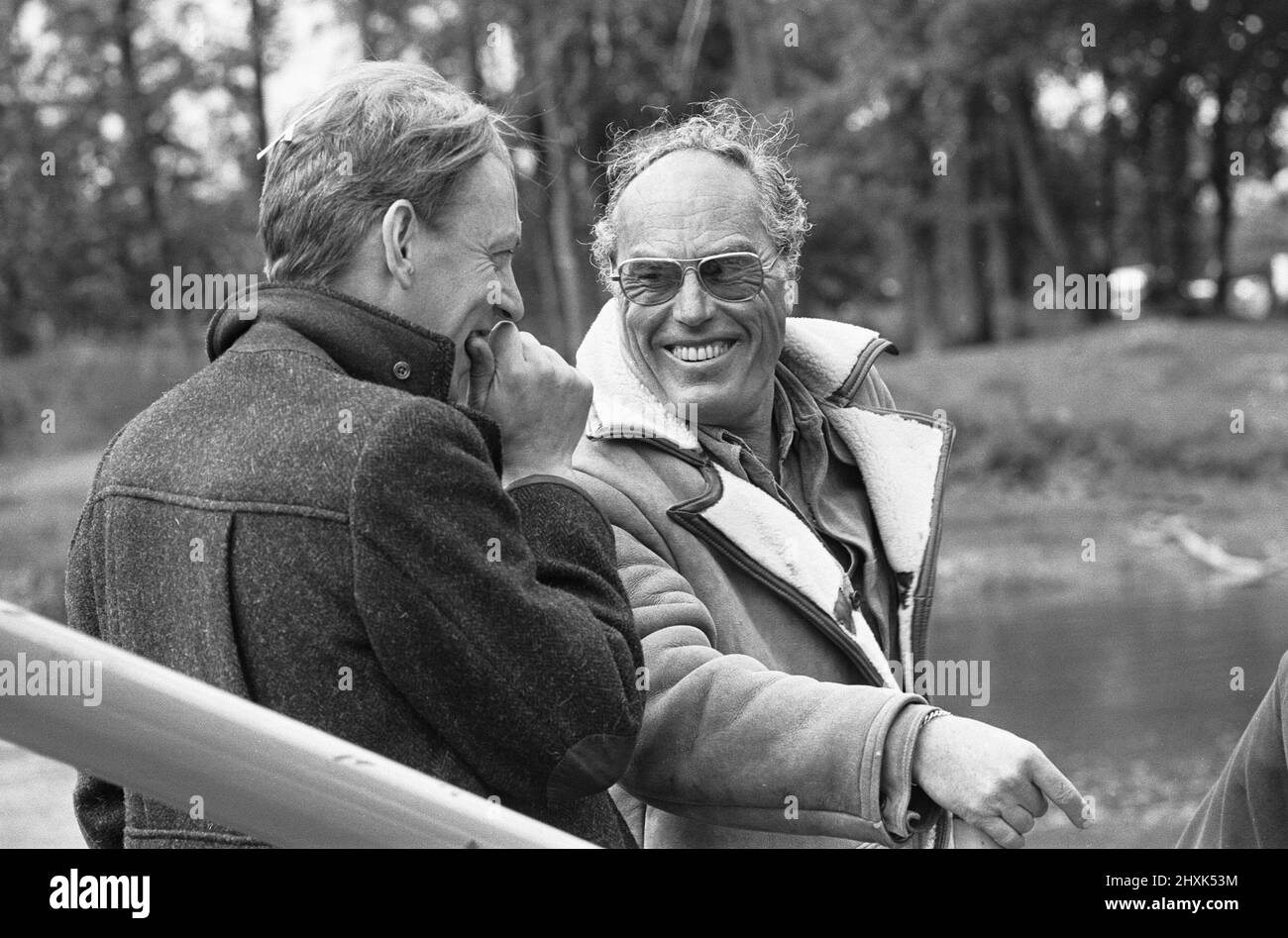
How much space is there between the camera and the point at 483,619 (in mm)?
1918

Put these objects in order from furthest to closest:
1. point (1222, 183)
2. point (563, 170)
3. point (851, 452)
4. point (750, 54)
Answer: point (1222, 183) < point (563, 170) < point (750, 54) < point (851, 452)

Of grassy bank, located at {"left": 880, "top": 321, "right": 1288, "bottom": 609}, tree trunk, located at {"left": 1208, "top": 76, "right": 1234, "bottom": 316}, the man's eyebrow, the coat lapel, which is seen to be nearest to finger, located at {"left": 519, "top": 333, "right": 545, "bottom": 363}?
the man's eyebrow

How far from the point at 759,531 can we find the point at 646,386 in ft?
1.31

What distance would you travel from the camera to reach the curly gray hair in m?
3.05

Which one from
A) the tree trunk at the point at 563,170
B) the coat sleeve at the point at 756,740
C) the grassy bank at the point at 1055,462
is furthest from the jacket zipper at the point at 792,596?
the tree trunk at the point at 563,170

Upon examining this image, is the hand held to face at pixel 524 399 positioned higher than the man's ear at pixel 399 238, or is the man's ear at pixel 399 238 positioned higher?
the man's ear at pixel 399 238

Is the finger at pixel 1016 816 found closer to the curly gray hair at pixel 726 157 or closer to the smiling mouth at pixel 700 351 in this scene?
the smiling mouth at pixel 700 351

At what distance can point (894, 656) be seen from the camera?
10.1 ft

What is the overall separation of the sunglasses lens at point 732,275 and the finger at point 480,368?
2.84 ft

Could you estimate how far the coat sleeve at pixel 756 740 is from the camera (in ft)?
7.62

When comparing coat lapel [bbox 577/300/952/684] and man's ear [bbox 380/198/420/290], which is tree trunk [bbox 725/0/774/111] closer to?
coat lapel [bbox 577/300/952/684]

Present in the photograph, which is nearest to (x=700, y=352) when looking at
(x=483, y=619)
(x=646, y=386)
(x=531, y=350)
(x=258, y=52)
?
(x=646, y=386)

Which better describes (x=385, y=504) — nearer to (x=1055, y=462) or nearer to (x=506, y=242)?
(x=506, y=242)

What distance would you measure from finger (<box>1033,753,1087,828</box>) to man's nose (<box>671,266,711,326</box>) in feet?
3.57
